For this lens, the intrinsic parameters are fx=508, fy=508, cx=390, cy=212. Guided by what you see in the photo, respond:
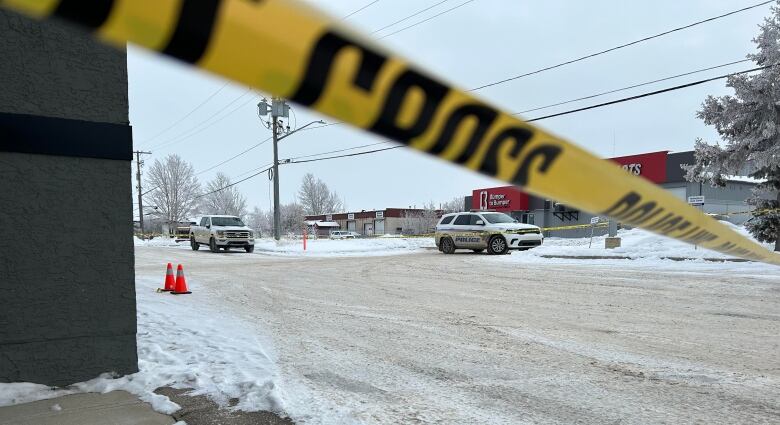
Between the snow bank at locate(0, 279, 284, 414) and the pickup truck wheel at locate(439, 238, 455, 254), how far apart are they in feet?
52.6

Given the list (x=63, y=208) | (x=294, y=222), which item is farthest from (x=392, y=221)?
(x=63, y=208)

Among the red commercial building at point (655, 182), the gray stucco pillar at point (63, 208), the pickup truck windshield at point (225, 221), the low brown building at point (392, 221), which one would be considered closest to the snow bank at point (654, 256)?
the gray stucco pillar at point (63, 208)

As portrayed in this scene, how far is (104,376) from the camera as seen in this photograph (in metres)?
4.02

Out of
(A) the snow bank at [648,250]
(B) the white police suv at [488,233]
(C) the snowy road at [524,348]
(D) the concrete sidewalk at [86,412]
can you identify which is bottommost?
(C) the snowy road at [524,348]

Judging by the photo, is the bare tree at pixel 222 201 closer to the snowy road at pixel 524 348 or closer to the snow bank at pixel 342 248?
the snow bank at pixel 342 248

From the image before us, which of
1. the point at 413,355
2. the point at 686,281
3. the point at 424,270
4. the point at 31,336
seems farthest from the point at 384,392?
the point at 424,270

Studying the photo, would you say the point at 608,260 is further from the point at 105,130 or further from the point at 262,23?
the point at 262,23

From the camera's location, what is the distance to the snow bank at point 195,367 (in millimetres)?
3650

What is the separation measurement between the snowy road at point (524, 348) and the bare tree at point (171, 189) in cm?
6768

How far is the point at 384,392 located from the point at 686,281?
9.22 m

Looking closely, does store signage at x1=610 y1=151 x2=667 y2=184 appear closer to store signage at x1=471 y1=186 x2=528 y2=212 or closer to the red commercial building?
the red commercial building

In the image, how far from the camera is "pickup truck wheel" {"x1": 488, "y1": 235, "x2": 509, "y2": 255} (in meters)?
20.4

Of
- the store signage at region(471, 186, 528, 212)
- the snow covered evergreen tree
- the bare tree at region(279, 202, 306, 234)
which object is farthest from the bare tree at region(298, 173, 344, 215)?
the snow covered evergreen tree

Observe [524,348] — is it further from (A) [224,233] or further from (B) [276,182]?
(B) [276,182]
